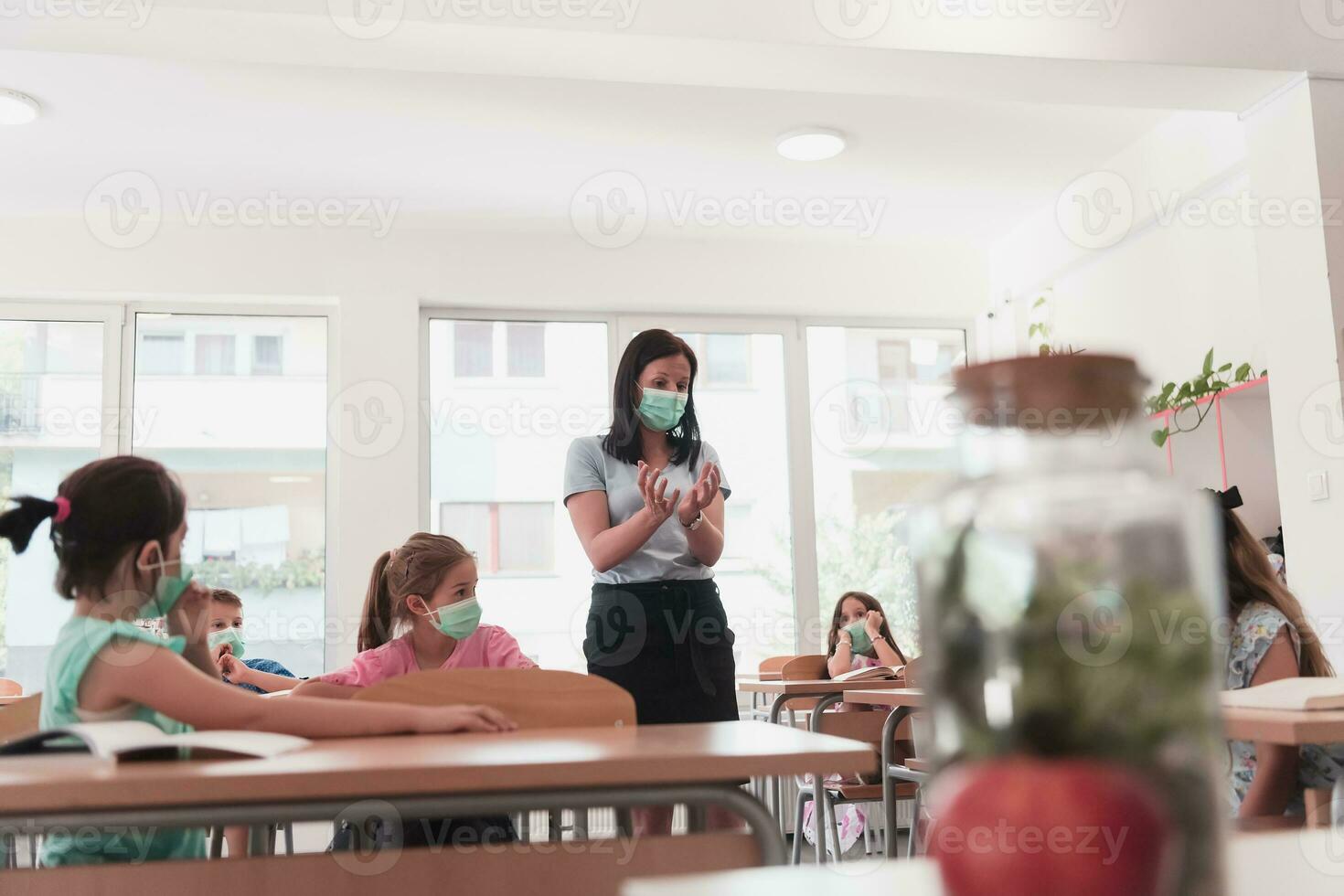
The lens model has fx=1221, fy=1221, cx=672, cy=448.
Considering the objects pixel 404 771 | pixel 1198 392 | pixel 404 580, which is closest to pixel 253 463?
pixel 404 580

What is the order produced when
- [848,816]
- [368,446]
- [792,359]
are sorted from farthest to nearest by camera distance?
[792,359] → [368,446] → [848,816]

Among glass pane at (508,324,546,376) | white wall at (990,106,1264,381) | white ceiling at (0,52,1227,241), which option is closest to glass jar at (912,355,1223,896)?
white wall at (990,106,1264,381)

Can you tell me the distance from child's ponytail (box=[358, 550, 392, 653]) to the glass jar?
2495mm

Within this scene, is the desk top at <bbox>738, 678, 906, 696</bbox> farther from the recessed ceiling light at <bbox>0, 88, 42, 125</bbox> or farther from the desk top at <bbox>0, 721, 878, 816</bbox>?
the recessed ceiling light at <bbox>0, 88, 42, 125</bbox>

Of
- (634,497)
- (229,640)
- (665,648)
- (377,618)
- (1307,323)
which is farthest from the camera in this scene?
(229,640)

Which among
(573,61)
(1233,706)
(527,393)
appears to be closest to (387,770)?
(1233,706)

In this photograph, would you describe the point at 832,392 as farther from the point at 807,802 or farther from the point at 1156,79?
the point at 1156,79

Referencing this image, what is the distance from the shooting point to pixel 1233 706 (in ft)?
4.88

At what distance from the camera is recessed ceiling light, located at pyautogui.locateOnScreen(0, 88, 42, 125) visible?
4.16m

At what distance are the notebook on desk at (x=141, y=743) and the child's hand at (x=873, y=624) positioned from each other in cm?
391

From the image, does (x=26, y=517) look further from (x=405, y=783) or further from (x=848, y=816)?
(x=848, y=816)

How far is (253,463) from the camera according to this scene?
5426mm

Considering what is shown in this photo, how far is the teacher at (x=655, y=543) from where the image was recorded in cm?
236

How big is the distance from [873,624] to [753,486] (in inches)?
43.8
